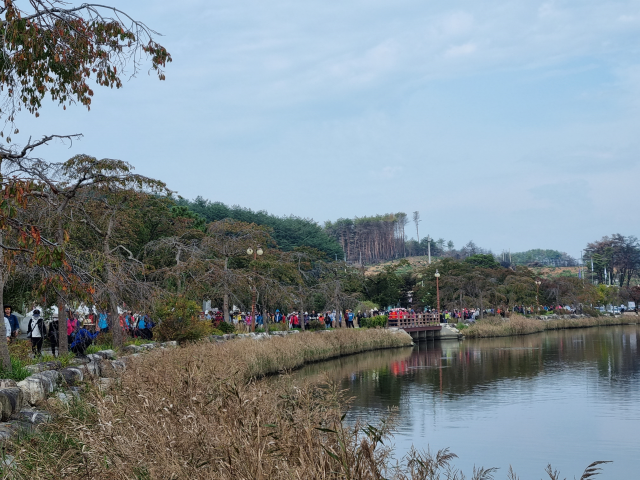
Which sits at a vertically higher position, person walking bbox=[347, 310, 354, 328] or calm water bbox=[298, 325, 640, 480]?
person walking bbox=[347, 310, 354, 328]

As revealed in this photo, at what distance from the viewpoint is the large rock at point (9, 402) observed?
947 cm

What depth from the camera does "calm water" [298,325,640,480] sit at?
14.8m

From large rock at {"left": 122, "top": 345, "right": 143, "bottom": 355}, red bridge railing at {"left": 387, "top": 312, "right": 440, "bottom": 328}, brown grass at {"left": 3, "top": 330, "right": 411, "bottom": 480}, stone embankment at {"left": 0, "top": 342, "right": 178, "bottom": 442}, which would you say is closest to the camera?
brown grass at {"left": 3, "top": 330, "right": 411, "bottom": 480}

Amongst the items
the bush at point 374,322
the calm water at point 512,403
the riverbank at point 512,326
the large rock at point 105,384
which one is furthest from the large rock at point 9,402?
the riverbank at point 512,326

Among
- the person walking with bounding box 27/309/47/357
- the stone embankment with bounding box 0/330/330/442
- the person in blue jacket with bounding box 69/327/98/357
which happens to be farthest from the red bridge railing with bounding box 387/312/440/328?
the stone embankment with bounding box 0/330/330/442

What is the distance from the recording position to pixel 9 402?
9.67 m

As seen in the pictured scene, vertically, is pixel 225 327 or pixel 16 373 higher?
pixel 16 373

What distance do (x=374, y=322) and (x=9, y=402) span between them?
38080 millimetres

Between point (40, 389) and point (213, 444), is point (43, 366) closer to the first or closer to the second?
point (40, 389)

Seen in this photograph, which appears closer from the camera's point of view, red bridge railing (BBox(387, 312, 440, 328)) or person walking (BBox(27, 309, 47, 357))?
person walking (BBox(27, 309, 47, 357))

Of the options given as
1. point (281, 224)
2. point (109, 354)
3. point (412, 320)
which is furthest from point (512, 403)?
point (281, 224)

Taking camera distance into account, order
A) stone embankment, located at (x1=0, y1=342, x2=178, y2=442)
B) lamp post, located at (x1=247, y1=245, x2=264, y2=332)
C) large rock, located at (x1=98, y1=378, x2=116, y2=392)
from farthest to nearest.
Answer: lamp post, located at (x1=247, y1=245, x2=264, y2=332) → large rock, located at (x1=98, y1=378, x2=116, y2=392) → stone embankment, located at (x1=0, y1=342, x2=178, y2=442)

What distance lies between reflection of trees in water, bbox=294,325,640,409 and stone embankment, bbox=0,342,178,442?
23.4 ft

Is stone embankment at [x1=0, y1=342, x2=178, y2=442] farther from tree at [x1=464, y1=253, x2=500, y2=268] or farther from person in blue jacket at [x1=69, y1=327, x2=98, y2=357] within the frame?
tree at [x1=464, y1=253, x2=500, y2=268]
